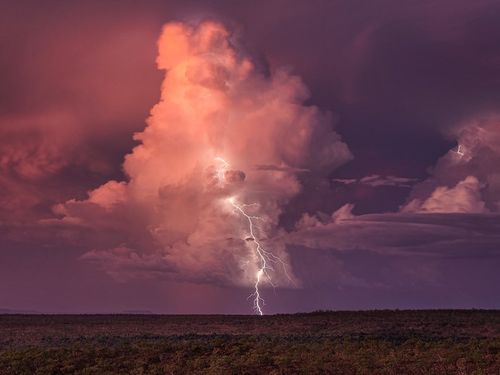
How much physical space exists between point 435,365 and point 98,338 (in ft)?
85.6

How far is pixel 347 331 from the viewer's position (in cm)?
5119

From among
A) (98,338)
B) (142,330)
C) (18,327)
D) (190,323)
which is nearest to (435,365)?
(98,338)

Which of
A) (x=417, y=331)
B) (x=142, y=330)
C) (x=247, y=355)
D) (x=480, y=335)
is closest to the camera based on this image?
(x=247, y=355)

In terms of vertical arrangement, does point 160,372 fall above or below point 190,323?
below

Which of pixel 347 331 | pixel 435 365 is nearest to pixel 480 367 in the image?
pixel 435 365

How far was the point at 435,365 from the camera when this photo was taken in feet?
100

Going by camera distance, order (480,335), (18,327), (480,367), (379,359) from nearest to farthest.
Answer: (480,367)
(379,359)
(480,335)
(18,327)

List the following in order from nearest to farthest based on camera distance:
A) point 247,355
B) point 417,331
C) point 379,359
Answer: point 379,359 → point 247,355 → point 417,331

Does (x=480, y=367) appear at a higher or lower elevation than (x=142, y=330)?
lower

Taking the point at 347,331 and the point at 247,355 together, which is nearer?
the point at 247,355

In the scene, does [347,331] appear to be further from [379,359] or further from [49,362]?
[49,362]

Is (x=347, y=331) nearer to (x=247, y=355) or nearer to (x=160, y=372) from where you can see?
(x=247, y=355)

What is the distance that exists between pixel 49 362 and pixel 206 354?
8.57m

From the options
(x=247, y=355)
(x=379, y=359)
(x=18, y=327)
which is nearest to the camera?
(x=379, y=359)
